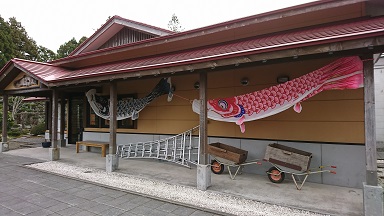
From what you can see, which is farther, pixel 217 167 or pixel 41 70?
pixel 41 70

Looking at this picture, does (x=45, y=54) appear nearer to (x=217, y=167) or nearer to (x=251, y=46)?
(x=217, y=167)

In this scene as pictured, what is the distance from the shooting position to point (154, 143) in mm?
7242

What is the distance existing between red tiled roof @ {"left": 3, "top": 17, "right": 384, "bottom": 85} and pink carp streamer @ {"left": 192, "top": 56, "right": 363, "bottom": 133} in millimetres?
633

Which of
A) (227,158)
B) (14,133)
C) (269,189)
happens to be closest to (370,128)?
(269,189)

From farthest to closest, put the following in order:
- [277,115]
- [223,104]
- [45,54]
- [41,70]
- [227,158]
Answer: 1. [45,54]
2. [41,70]
3. [277,115]
4. [223,104]
5. [227,158]

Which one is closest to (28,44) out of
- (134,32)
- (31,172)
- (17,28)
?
(17,28)

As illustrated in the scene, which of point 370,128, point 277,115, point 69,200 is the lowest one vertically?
point 69,200

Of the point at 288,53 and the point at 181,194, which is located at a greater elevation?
the point at 288,53

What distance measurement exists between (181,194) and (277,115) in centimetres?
309

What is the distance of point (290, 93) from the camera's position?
4.45m

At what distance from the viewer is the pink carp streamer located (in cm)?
379

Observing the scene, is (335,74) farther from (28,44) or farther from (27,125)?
(28,44)

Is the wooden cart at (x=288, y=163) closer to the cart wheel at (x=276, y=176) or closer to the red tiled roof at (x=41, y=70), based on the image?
the cart wheel at (x=276, y=176)

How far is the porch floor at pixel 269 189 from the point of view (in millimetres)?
3721
